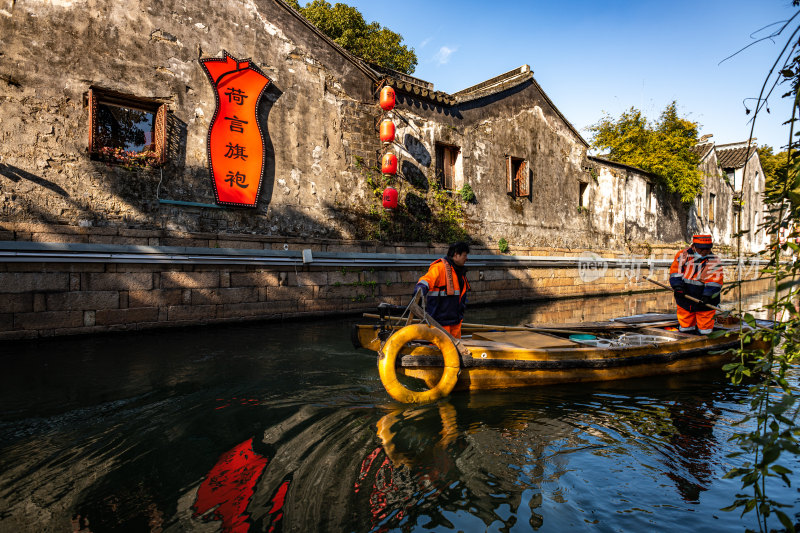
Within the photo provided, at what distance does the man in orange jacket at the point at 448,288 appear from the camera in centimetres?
519

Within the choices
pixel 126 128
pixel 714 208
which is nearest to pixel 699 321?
pixel 126 128

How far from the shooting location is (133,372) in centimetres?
544

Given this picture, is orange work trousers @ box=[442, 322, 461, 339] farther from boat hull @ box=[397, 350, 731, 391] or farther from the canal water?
the canal water

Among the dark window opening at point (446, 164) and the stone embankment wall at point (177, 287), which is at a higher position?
the dark window opening at point (446, 164)

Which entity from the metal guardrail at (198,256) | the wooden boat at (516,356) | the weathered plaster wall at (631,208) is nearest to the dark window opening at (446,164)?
the metal guardrail at (198,256)

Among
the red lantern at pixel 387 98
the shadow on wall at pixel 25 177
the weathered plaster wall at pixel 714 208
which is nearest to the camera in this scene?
the shadow on wall at pixel 25 177

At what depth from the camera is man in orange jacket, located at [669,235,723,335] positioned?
19.7 feet

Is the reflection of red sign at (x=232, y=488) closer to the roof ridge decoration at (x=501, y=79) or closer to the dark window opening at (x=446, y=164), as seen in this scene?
the dark window opening at (x=446, y=164)

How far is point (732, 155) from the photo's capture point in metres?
28.4

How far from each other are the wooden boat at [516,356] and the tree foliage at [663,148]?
16753 mm

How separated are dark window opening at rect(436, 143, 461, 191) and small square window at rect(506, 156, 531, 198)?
234 cm

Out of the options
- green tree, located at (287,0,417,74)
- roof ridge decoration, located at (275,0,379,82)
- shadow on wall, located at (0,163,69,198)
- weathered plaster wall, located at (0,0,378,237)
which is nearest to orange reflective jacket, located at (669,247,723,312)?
weathered plaster wall, located at (0,0,378,237)

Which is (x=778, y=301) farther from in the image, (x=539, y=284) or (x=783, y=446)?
(x=539, y=284)

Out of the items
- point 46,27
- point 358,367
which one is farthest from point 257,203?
point 358,367
